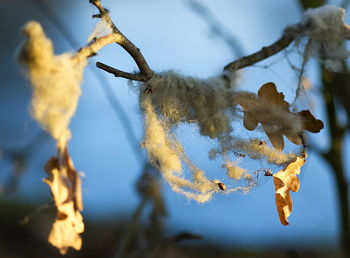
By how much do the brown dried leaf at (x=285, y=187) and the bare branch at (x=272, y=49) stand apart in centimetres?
19

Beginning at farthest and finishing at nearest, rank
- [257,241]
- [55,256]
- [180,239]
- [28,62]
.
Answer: [257,241], [55,256], [180,239], [28,62]

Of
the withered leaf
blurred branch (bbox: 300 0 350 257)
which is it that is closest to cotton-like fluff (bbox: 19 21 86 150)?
the withered leaf

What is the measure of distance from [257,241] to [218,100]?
1.93 meters

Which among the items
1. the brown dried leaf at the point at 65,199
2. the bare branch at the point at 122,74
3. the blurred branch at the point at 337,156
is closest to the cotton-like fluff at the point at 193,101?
the bare branch at the point at 122,74

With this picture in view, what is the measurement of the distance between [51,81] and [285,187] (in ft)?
1.17

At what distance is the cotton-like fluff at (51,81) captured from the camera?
18.9 inches

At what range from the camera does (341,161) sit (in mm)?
1352

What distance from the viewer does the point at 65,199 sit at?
1.84ft

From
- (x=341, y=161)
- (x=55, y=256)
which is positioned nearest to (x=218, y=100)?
(x=341, y=161)

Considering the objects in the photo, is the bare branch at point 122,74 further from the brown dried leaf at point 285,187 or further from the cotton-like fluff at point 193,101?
the brown dried leaf at point 285,187

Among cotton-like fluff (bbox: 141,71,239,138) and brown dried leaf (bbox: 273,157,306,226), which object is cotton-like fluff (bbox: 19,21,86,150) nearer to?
cotton-like fluff (bbox: 141,71,239,138)

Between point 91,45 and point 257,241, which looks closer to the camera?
point 91,45

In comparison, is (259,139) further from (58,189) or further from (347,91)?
(347,91)

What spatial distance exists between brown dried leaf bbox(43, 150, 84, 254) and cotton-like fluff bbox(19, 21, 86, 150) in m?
0.03
